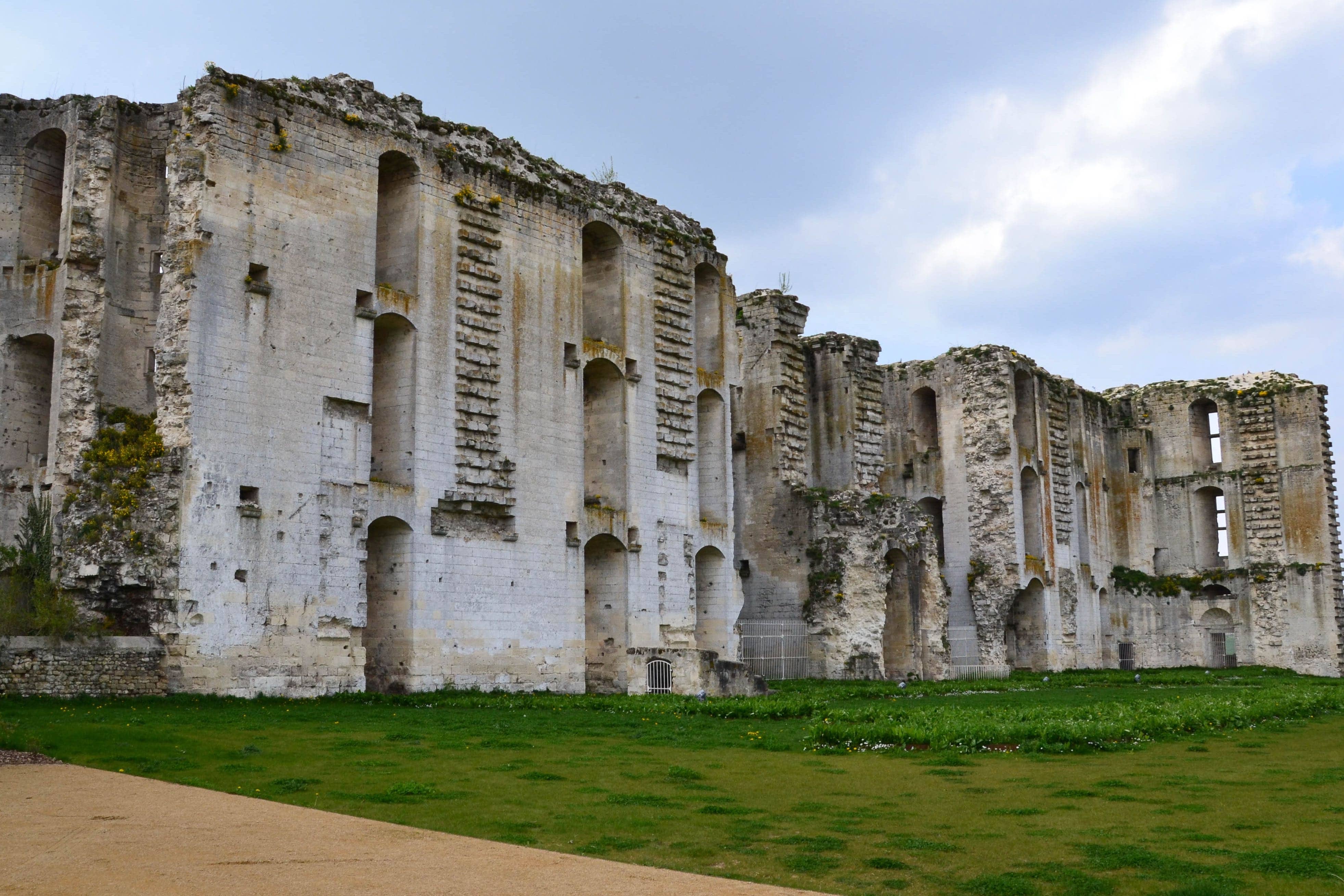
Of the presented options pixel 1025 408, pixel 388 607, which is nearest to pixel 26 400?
pixel 388 607

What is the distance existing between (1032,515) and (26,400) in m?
30.2

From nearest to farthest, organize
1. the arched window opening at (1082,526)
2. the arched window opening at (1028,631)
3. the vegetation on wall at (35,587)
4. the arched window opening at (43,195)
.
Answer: the vegetation on wall at (35,587) < the arched window opening at (43,195) < the arched window opening at (1028,631) < the arched window opening at (1082,526)

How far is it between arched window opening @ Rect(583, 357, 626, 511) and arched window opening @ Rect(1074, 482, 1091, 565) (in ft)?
75.3

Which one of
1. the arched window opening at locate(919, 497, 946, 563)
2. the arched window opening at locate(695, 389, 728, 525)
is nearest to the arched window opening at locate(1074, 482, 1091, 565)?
the arched window opening at locate(919, 497, 946, 563)

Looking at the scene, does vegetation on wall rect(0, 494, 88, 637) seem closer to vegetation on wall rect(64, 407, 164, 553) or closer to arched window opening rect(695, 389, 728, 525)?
vegetation on wall rect(64, 407, 164, 553)

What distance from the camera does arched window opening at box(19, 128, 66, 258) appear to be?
23656 mm

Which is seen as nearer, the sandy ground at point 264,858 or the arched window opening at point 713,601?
the sandy ground at point 264,858

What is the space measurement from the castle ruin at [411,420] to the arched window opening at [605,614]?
0.06 meters

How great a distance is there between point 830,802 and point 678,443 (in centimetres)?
1885

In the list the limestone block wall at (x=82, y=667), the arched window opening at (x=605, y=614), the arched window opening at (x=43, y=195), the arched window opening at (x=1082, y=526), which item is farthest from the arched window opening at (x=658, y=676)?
the arched window opening at (x=1082, y=526)

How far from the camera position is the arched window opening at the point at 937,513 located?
4100 centimetres

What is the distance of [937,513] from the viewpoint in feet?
136

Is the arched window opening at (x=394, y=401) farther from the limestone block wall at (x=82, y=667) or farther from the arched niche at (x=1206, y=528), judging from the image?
the arched niche at (x=1206, y=528)

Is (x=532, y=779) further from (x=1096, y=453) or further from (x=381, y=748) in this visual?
(x=1096, y=453)
